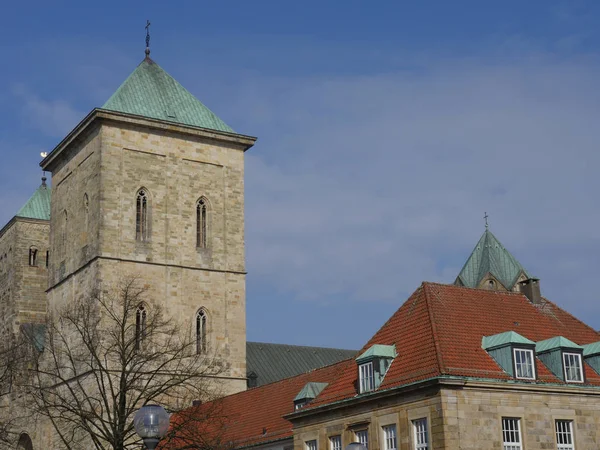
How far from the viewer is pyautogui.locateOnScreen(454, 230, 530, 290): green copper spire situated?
70.2 metres

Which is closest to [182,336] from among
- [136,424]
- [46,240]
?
[46,240]

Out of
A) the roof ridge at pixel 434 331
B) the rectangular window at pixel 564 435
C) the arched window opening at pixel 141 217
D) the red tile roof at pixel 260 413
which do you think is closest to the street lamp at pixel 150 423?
the roof ridge at pixel 434 331

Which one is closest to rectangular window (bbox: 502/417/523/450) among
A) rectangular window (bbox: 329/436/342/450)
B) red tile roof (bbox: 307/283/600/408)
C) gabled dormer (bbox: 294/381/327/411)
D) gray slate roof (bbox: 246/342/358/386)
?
red tile roof (bbox: 307/283/600/408)

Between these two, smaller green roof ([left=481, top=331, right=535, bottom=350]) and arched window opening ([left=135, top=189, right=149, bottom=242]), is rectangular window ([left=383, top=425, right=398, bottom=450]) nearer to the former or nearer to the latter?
smaller green roof ([left=481, top=331, right=535, bottom=350])

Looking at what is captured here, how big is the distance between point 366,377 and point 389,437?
2.06 metres

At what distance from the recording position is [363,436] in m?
32.7

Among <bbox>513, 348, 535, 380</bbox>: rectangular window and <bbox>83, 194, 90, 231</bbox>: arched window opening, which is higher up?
<bbox>83, 194, 90, 231</bbox>: arched window opening

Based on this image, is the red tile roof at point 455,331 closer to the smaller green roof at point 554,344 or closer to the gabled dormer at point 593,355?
the gabled dormer at point 593,355

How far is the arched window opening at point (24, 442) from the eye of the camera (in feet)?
195

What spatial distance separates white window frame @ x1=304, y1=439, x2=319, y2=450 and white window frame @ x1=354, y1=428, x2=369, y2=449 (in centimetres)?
223

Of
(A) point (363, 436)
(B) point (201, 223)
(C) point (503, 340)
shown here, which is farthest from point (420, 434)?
(B) point (201, 223)

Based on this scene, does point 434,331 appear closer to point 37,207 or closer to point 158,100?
point 158,100

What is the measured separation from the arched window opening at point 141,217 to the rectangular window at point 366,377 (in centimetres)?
2298

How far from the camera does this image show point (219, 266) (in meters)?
55.6
